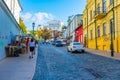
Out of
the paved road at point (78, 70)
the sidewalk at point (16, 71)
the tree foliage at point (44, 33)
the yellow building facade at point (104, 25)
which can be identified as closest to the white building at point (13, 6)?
the yellow building facade at point (104, 25)

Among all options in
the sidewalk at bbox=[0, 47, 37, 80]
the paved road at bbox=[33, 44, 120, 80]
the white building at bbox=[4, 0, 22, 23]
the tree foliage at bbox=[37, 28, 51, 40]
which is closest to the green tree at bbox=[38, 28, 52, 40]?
the tree foliage at bbox=[37, 28, 51, 40]

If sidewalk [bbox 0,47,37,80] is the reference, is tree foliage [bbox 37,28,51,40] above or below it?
above

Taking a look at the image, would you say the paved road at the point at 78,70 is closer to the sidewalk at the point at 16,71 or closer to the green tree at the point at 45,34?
the sidewalk at the point at 16,71

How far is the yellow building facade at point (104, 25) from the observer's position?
28087 mm

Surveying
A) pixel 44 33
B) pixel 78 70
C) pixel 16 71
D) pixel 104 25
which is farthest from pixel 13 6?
pixel 44 33

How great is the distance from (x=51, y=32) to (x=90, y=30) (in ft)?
252

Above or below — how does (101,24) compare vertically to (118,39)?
above

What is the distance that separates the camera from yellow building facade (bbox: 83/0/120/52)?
28.1m

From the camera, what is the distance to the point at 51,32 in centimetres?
11950

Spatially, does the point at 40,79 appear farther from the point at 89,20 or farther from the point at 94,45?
the point at 89,20

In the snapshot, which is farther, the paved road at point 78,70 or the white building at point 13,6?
the white building at point 13,6

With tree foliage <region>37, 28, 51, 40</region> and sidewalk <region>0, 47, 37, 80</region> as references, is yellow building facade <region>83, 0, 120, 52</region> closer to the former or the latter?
sidewalk <region>0, 47, 37, 80</region>

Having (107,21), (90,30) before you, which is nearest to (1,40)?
(107,21)

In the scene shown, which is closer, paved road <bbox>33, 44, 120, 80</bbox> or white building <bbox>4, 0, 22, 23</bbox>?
paved road <bbox>33, 44, 120, 80</bbox>
